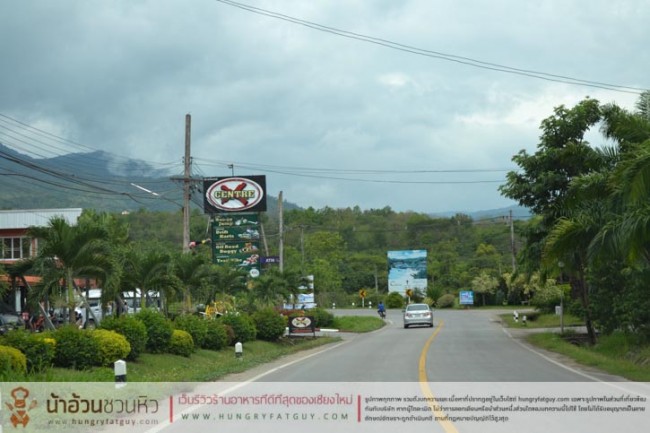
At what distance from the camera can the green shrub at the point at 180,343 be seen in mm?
23328

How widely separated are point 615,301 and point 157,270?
16.5 meters

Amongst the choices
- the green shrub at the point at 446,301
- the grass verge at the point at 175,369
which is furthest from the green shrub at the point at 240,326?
the green shrub at the point at 446,301

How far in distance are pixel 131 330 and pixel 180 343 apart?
142 inches

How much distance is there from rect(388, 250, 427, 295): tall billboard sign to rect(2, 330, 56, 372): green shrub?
255 ft

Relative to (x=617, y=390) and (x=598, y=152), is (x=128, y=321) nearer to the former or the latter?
(x=617, y=390)

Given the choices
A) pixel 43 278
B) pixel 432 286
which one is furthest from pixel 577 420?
pixel 432 286

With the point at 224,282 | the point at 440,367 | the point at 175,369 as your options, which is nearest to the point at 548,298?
the point at 224,282

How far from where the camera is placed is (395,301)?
8881cm

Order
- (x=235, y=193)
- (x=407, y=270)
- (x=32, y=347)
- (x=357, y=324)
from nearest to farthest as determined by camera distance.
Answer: (x=32, y=347) < (x=235, y=193) < (x=357, y=324) < (x=407, y=270)

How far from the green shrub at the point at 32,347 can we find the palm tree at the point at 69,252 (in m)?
5.14

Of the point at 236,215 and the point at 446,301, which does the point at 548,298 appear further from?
the point at 446,301

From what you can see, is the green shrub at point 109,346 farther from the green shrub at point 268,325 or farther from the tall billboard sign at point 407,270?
the tall billboard sign at point 407,270

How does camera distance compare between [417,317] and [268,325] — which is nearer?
[268,325]

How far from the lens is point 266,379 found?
17.1 metres
